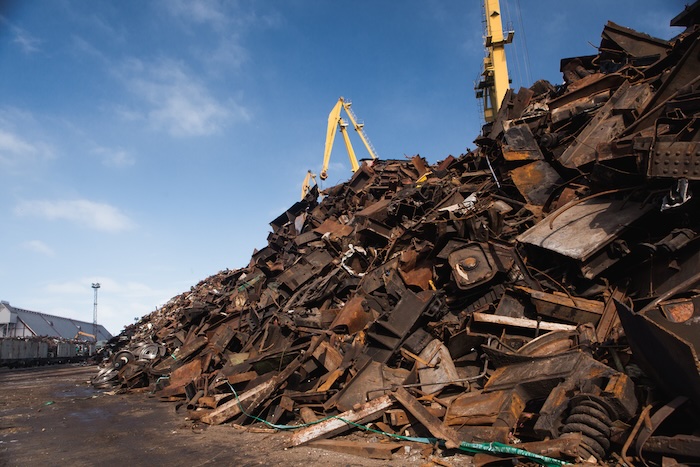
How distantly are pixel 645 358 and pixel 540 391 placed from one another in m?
0.90

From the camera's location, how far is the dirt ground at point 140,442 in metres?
4.00

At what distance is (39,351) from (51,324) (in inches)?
437

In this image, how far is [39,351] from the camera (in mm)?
24719

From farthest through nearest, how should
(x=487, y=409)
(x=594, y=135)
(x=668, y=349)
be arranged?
(x=594, y=135), (x=487, y=409), (x=668, y=349)

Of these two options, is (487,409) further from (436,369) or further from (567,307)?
(567,307)

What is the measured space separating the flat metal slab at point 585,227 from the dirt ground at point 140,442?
2.80 m

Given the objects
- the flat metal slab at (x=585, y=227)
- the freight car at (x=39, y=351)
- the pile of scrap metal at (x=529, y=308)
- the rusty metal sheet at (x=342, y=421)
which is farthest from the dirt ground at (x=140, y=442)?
the freight car at (x=39, y=351)

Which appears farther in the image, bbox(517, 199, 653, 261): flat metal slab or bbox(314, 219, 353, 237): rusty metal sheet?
bbox(314, 219, 353, 237): rusty metal sheet

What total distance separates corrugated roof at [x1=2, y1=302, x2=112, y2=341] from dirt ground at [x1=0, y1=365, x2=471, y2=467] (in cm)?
2683

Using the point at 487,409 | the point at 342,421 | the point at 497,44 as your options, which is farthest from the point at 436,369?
the point at 497,44

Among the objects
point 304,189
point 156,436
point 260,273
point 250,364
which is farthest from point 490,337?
point 304,189

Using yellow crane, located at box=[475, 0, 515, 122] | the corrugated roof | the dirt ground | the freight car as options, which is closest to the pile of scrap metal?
the dirt ground

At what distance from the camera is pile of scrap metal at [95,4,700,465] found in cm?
320

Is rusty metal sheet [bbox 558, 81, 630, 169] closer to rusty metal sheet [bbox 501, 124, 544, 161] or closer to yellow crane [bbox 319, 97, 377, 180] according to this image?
rusty metal sheet [bbox 501, 124, 544, 161]
